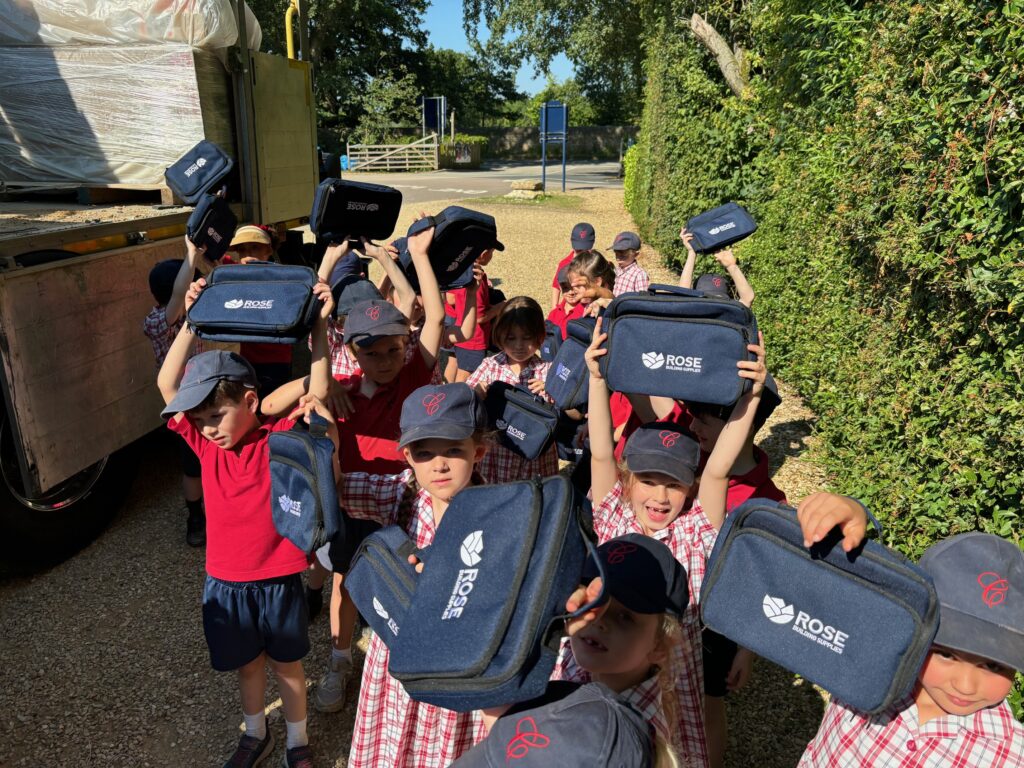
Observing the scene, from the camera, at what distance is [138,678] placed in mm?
3664

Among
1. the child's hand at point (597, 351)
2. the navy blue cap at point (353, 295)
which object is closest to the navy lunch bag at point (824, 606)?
the child's hand at point (597, 351)

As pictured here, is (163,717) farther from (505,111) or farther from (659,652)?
(505,111)

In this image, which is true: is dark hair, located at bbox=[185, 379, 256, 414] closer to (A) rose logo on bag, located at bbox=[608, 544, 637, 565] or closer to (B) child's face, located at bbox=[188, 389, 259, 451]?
(B) child's face, located at bbox=[188, 389, 259, 451]

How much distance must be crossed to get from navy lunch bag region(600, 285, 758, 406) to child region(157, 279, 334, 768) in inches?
46.7

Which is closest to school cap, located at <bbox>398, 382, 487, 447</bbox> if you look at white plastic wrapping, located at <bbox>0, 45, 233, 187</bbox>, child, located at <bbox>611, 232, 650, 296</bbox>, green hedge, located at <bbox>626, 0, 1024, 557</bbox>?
green hedge, located at <bbox>626, 0, 1024, 557</bbox>

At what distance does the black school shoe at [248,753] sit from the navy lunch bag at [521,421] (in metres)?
1.66

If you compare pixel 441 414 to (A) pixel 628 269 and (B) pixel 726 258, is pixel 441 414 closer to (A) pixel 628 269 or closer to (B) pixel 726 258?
(B) pixel 726 258

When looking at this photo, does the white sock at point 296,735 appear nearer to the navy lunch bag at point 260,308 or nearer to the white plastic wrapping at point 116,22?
the navy lunch bag at point 260,308

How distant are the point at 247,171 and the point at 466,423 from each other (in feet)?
16.5

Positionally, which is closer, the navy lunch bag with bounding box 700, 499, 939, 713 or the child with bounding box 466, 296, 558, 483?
the navy lunch bag with bounding box 700, 499, 939, 713

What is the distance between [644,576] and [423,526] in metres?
0.85

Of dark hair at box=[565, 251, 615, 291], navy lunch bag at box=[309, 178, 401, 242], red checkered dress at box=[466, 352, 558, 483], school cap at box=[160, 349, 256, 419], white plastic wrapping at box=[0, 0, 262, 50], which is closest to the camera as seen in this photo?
school cap at box=[160, 349, 256, 419]

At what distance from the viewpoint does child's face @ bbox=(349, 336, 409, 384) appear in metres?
3.27

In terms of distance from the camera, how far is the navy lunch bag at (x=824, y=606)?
161 cm
